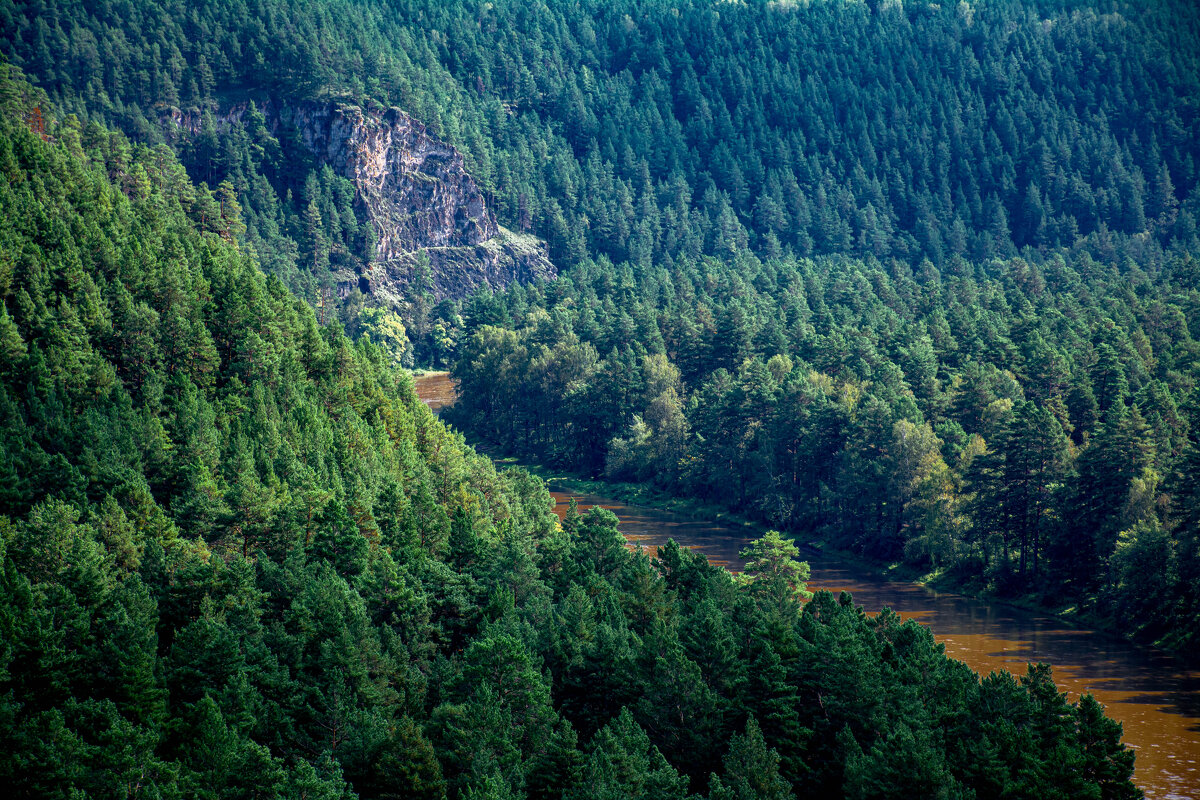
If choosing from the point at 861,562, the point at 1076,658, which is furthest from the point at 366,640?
the point at 861,562

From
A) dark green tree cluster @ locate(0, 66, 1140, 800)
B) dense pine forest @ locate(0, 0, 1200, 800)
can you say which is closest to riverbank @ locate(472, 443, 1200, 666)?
dense pine forest @ locate(0, 0, 1200, 800)

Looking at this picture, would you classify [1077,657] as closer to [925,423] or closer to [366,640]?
[925,423]

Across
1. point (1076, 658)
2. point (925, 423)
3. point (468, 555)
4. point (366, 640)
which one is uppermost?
point (925, 423)

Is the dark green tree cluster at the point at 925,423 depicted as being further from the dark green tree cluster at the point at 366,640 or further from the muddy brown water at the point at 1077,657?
the dark green tree cluster at the point at 366,640

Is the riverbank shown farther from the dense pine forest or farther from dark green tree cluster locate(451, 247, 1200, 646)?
dark green tree cluster locate(451, 247, 1200, 646)

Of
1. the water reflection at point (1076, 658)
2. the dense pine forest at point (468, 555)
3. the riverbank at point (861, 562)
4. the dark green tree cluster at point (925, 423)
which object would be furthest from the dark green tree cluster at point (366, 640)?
the dark green tree cluster at point (925, 423)

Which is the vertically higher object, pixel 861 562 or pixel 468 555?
pixel 468 555
